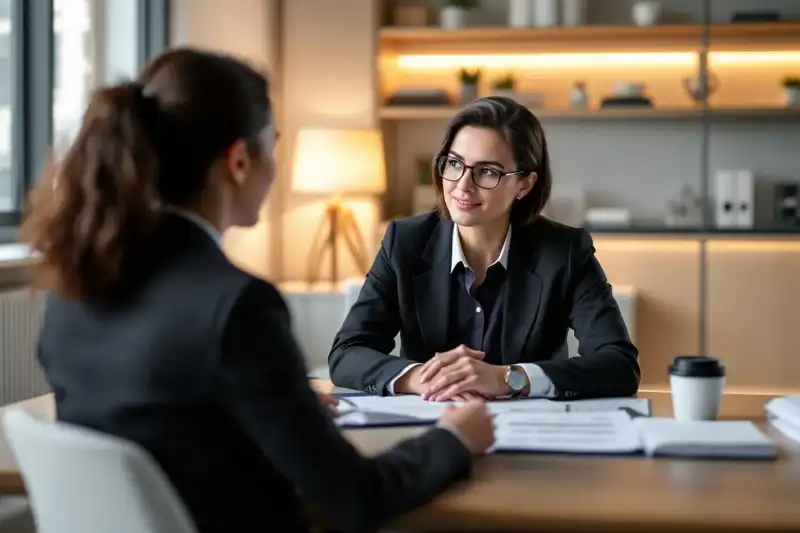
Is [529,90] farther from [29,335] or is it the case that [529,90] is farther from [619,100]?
[29,335]

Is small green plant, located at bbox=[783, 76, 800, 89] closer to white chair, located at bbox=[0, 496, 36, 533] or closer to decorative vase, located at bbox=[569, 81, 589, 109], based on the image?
decorative vase, located at bbox=[569, 81, 589, 109]

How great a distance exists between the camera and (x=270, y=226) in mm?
4859

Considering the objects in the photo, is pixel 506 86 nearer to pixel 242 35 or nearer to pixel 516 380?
pixel 242 35

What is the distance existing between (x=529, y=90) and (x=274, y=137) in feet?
12.1

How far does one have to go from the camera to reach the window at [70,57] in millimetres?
3895

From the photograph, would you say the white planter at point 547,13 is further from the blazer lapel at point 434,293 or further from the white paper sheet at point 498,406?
the white paper sheet at point 498,406

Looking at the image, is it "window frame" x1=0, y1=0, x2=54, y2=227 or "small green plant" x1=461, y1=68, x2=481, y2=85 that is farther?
"small green plant" x1=461, y1=68, x2=481, y2=85

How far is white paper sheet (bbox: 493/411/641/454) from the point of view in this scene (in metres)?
1.57

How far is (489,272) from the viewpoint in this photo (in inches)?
94.0

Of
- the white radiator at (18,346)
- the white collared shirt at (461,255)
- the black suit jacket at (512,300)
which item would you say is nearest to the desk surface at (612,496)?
the black suit jacket at (512,300)

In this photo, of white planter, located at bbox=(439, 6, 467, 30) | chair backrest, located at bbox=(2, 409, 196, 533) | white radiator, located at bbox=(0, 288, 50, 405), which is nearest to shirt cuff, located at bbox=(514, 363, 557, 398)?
chair backrest, located at bbox=(2, 409, 196, 533)

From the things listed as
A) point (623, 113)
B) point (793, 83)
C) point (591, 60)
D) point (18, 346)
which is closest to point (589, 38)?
point (591, 60)

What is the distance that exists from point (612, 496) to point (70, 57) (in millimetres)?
3231

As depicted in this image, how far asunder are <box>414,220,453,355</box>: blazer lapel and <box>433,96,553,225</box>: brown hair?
11cm
